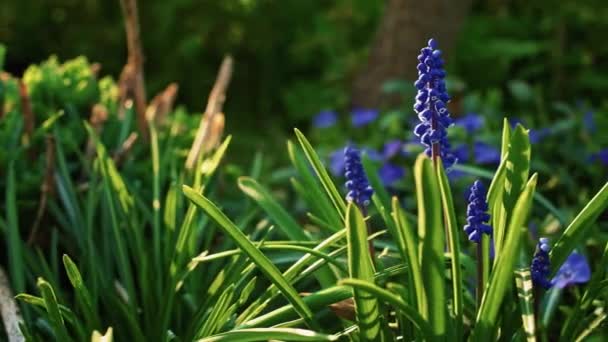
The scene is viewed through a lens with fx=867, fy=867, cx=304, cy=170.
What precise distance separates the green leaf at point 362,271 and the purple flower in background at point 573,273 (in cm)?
66

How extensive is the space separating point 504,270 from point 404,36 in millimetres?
3194

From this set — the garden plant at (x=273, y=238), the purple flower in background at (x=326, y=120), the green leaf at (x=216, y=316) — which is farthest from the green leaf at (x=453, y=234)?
the purple flower in background at (x=326, y=120)

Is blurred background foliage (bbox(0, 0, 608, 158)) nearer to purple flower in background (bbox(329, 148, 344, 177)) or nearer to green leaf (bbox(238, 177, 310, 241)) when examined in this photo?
purple flower in background (bbox(329, 148, 344, 177))

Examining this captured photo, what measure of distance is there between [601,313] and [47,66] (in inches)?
77.2

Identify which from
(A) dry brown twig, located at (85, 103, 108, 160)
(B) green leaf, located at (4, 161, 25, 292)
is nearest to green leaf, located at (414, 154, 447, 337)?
(B) green leaf, located at (4, 161, 25, 292)

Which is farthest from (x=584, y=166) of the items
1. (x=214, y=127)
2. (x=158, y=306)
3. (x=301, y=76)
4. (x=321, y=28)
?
(x=301, y=76)

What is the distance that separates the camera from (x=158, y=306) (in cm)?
205

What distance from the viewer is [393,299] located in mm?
1431

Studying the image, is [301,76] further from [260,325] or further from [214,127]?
[260,325]

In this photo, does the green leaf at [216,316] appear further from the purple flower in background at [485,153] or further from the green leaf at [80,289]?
the purple flower in background at [485,153]

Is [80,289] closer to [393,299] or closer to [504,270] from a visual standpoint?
[393,299]

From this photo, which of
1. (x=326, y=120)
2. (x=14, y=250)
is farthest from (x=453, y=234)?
(x=326, y=120)

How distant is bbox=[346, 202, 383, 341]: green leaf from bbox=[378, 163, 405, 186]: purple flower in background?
68.3 inches

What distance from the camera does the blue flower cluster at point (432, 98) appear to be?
1.52 metres
